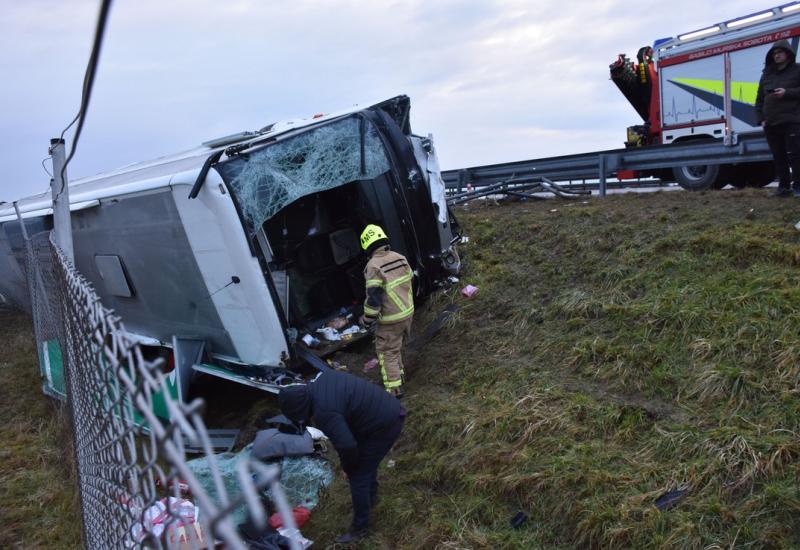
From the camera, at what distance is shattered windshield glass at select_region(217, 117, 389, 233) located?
16.5 ft

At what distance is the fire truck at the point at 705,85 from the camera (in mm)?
8523

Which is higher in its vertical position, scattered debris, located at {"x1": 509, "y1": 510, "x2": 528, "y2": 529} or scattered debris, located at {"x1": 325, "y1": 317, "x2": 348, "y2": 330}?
scattered debris, located at {"x1": 325, "y1": 317, "x2": 348, "y2": 330}

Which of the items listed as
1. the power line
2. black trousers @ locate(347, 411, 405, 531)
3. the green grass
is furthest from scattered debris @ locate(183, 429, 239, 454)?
the power line

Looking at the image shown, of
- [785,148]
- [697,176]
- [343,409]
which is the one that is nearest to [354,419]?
[343,409]

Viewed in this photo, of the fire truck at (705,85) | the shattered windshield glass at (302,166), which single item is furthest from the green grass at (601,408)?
the fire truck at (705,85)

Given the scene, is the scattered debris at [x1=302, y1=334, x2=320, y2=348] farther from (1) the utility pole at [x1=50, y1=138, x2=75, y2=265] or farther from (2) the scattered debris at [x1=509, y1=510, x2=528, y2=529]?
(2) the scattered debris at [x1=509, y1=510, x2=528, y2=529]

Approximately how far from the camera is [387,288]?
5.29 m

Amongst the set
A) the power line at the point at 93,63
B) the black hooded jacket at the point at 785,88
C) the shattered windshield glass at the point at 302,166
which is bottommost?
the black hooded jacket at the point at 785,88

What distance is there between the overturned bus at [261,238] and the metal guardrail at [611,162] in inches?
127

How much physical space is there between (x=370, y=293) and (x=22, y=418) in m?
3.71

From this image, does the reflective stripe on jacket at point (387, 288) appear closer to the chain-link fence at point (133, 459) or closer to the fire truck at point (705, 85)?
the chain-link fence at point (133, 459)

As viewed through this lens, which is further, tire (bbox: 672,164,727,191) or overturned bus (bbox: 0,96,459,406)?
tire (bbox: 672,164,727,191)

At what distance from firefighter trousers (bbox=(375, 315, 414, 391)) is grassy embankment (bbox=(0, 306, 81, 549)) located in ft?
8.15

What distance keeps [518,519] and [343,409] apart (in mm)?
1156
